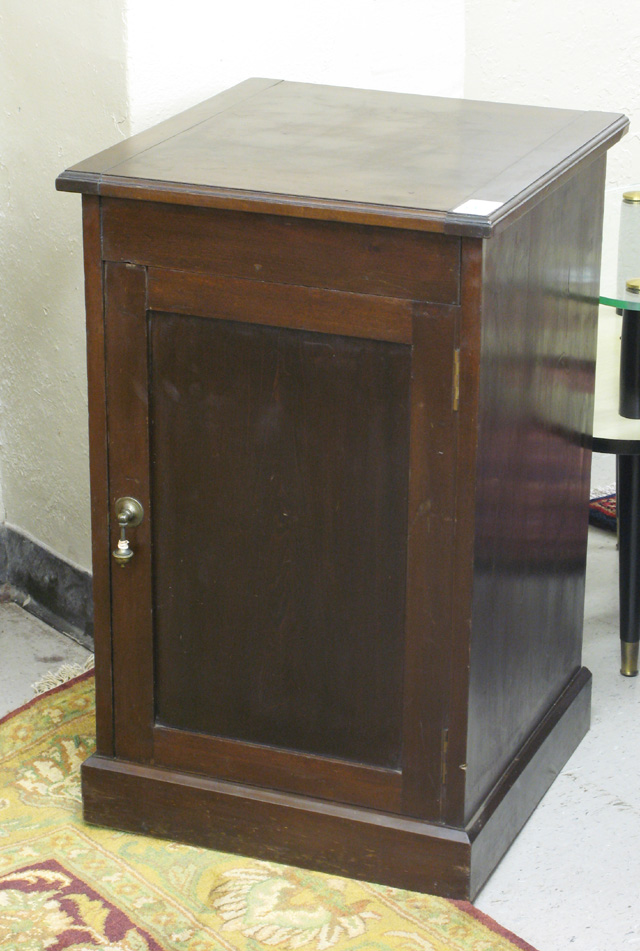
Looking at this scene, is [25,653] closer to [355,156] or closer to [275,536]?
[275,536]

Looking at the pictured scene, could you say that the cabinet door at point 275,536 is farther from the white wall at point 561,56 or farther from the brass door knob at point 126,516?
the white wall at point 561,56

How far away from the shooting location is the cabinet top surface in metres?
1.69

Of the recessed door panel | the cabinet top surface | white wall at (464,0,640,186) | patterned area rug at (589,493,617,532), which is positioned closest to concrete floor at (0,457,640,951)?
the recessed door panel

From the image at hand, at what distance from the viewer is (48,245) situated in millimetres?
2428

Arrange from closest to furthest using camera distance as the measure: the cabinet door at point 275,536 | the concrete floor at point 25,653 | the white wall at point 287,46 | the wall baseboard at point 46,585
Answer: the cabinet door at point 275,536 < the white wall at point 287,46 < the concrete floor at point 25,653 < the wall baseboard at point 46,585

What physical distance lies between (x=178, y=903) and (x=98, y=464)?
64 cm

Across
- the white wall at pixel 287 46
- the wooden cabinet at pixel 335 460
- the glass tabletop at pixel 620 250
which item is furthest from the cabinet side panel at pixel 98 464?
the glass tabletop at pixel 620 250

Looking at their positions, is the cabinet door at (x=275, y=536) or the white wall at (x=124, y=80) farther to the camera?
the white wall at (x=124, y=80)

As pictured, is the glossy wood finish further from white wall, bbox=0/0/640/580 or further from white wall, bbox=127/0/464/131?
white wall, bbox=127/0/464/131

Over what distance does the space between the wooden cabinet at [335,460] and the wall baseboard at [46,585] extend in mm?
→ 602

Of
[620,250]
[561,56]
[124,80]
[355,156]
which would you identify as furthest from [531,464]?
[561,56]

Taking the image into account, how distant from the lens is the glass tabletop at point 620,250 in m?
2.31

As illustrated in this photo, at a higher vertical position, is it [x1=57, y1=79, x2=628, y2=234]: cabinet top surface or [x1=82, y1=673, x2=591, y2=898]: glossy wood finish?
[x1=57, y1=79, x2=628, y2=234]: cabinet top surface

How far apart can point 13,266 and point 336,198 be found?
1015 millimetres
